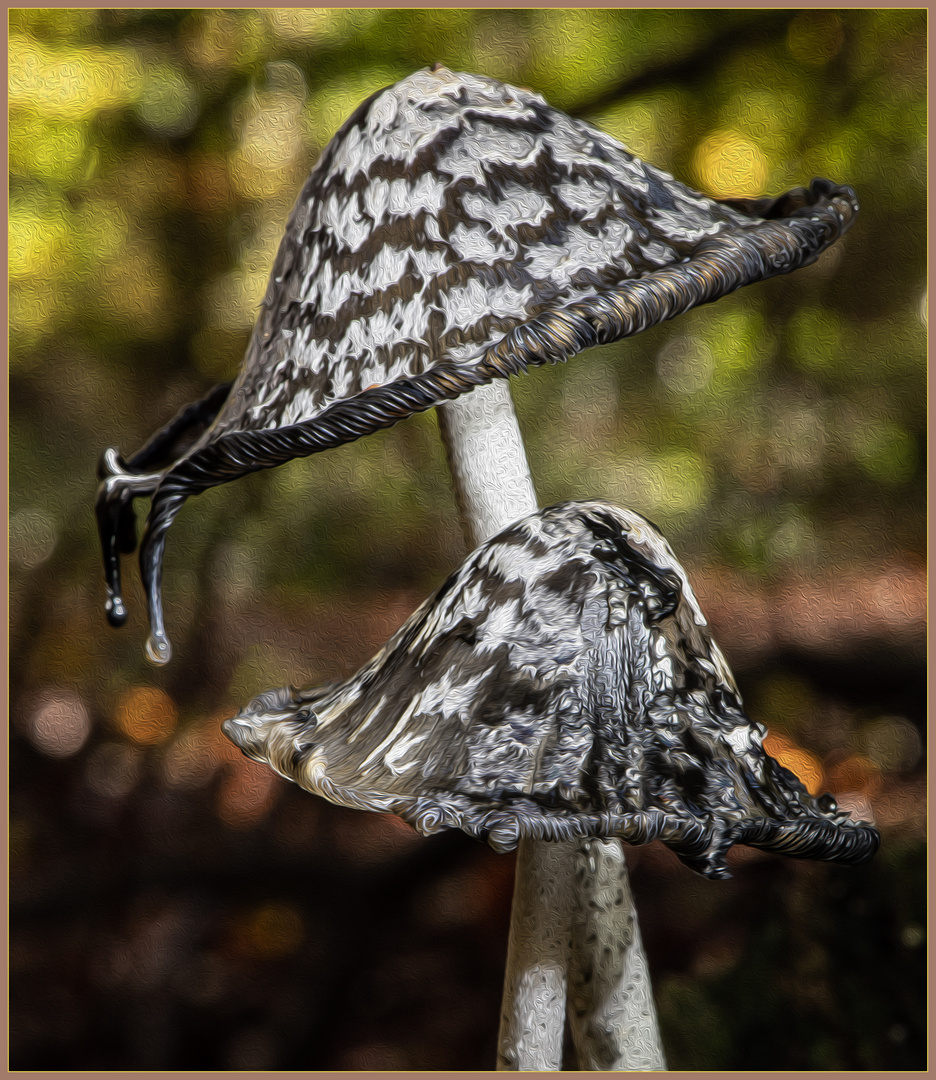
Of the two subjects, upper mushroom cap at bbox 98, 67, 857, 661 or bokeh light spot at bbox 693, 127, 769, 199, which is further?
bokeh light spot at bbox 693, 127, 769, 199

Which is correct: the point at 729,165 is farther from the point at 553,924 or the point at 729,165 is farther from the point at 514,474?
the point at 553,924

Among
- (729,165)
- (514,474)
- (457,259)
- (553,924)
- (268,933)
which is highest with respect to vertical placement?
(729,165)

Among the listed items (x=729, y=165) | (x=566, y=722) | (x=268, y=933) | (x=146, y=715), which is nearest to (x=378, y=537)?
(x=146, y=715)

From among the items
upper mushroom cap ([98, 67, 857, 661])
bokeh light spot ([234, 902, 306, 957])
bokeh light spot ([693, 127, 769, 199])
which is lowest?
bokeh light spot ([234, 902, 306, 957])

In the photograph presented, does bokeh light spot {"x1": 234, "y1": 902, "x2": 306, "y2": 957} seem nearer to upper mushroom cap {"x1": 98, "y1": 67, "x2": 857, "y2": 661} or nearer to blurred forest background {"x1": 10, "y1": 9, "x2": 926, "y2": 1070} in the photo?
blurred forest background {"x1": 10, "y1": 9, "x2": 926, "y2": 1070}

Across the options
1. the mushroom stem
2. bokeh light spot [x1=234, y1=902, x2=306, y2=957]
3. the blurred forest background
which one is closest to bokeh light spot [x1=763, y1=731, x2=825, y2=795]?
the blurred forest background

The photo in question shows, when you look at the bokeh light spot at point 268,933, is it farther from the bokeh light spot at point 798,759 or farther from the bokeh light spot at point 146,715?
the bokeh light spot at point 798,759
